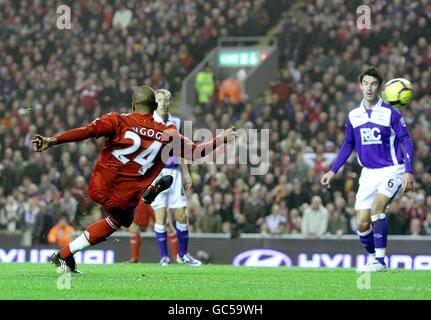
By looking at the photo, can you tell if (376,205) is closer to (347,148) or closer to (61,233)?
(347,148)

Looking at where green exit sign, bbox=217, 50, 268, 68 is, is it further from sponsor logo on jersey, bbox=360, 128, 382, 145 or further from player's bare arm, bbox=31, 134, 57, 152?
player's bare arm, bbox=31, 134, 57, 152

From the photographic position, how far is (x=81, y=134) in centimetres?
977

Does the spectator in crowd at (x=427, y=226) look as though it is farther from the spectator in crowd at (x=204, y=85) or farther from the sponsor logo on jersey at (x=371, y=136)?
the spectator in crowd at (x=204, y=85)

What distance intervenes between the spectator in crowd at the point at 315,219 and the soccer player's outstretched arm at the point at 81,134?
9232 mm

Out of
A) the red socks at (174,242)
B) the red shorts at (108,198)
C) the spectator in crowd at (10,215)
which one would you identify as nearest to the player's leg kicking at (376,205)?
the red shorts at (108,198)

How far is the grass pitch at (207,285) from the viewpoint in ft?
28.3

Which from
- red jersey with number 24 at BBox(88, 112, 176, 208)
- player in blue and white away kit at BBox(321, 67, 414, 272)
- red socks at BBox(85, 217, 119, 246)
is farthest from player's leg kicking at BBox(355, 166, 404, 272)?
red socks at BBox(85, 217, 119, 246)

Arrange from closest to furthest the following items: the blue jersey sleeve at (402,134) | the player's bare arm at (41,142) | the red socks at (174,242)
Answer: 1. the player's bare arm at (41,142)
2. the blue jersey sleeve at (402,134)
3. the red socks at (174,242)

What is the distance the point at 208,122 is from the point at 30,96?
17.4 feet

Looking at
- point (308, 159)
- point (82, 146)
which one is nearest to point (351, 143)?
point (308, 159)

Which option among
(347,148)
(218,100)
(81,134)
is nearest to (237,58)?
(218,100)

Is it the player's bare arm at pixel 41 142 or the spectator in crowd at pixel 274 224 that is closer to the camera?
the player's bare arm at pixel 41 142

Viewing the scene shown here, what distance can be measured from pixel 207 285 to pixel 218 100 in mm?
14992

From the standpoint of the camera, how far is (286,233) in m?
19.4
